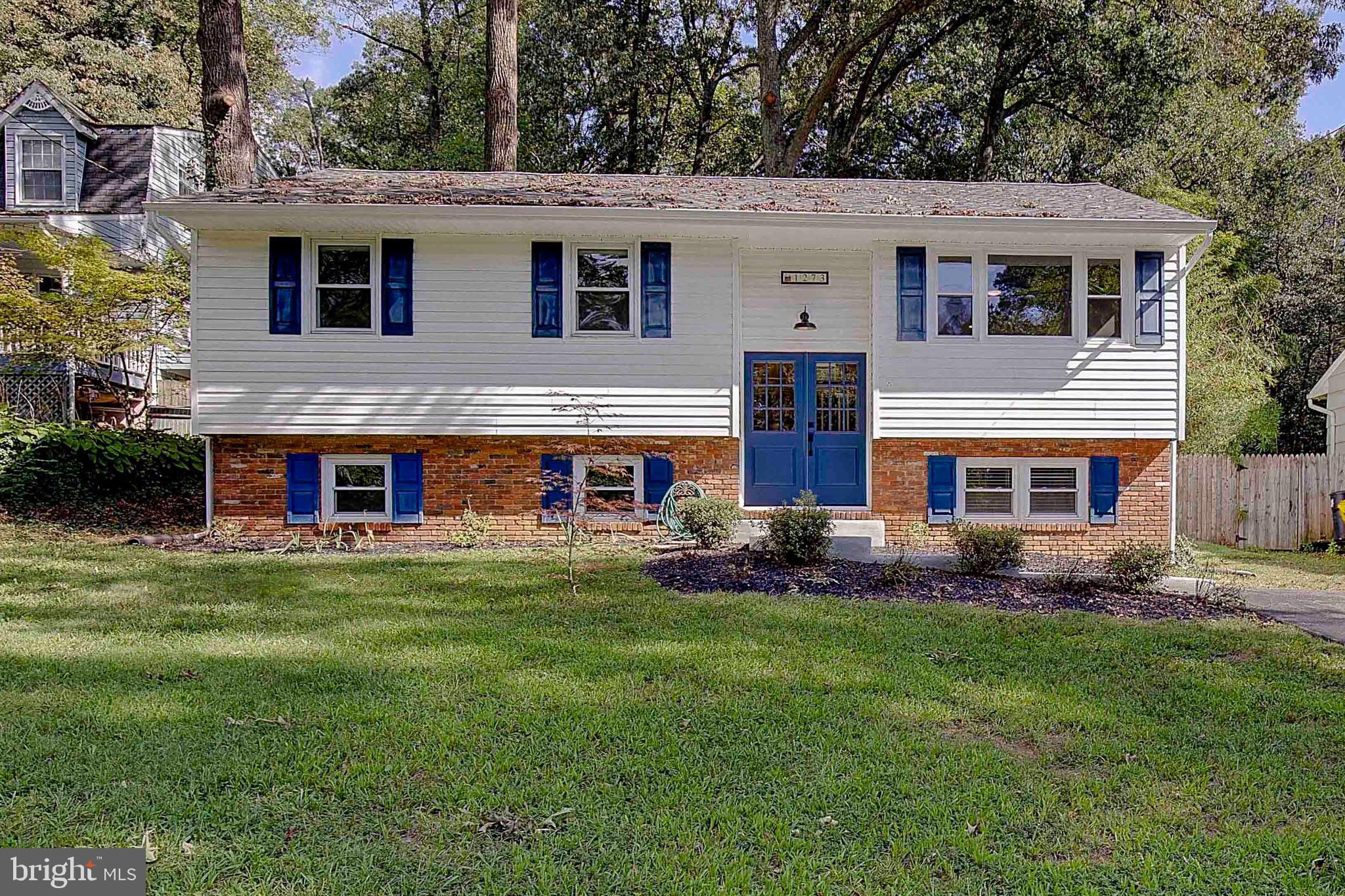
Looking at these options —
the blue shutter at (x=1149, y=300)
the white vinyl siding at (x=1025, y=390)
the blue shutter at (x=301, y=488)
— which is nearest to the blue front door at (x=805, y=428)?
the white vinyl siding at (x=1025, y=390)

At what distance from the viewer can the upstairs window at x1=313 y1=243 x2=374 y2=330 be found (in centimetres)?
996

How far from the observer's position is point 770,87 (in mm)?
17859

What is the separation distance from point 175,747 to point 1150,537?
35.5 feet

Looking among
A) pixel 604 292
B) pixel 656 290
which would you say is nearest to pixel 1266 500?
pixel 656 290

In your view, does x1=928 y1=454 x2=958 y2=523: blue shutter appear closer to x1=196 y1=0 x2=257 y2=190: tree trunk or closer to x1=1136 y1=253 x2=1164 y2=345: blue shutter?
x1=1136 y1=253 x2=1164 y2=345: blue shutter

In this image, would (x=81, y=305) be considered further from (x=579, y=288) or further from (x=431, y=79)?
(x=431, y=79)

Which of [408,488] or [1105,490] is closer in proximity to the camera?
[408,488]

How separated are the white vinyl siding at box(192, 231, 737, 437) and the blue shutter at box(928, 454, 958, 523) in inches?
109

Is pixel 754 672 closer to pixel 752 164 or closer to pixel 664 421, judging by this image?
pixel 664 421

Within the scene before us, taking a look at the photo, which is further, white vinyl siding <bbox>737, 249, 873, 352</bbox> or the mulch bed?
white vinyl siding <bbox>737, 249, 873, 352</bbox>

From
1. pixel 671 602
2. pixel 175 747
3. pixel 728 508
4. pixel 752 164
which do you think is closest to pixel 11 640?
pixel 175 747

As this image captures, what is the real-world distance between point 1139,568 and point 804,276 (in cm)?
538

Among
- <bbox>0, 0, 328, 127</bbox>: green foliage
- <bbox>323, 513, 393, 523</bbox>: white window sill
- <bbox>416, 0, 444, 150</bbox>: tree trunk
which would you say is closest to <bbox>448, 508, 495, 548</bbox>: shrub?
<bbox>323, 513, 393, 523</bbox>: white window sill

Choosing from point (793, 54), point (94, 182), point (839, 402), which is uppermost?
point (793, 54)
